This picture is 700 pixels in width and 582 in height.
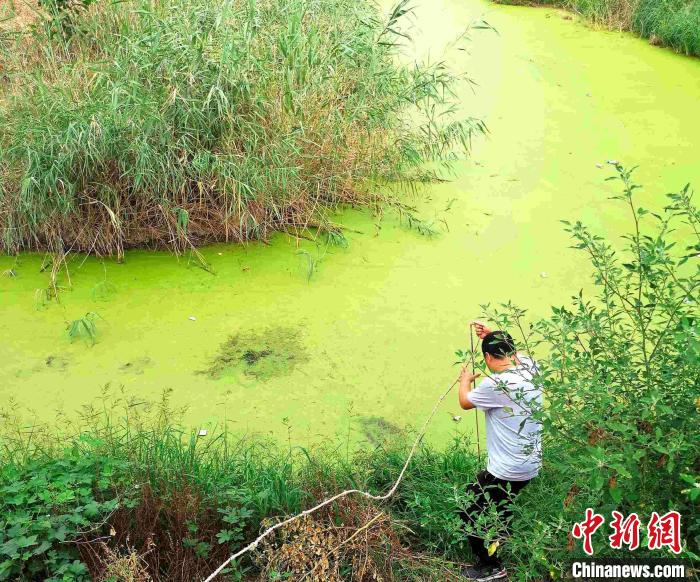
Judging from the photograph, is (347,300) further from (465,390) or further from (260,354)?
(465,390)

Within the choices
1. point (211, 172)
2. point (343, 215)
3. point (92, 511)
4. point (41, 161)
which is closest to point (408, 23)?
point (343, 215)

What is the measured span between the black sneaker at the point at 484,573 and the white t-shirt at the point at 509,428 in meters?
0.27

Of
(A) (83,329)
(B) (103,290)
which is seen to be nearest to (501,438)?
(A) (83,329)

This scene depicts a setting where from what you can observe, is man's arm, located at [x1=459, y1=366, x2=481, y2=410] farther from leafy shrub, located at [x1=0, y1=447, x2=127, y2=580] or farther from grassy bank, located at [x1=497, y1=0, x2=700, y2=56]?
grassy bank, located at [x1=497, y1=0, x2=700, y2=56]

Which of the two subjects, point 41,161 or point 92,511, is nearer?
point 92,511

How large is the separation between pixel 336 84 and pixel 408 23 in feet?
9.03

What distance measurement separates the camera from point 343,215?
4.38 m

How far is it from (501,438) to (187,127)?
2268 millimetres

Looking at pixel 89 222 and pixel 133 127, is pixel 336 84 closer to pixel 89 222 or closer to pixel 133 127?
pixel 133 127

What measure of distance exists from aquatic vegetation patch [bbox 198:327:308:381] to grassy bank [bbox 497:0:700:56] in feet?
16.0

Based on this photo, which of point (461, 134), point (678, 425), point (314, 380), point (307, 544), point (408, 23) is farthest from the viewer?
point (408, 23)

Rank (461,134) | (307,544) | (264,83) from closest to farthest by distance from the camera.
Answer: (307,544), (264,83), (461,134)

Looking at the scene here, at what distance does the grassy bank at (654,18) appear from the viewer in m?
6.64

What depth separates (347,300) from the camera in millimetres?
3729
